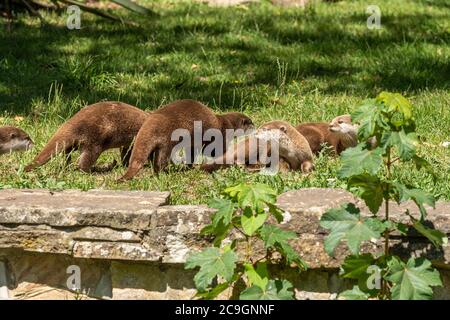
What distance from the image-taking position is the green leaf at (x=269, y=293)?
495cm

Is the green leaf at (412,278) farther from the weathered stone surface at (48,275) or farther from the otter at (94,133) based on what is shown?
the otter at (94,133)

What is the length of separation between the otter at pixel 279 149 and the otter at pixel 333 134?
32 cm

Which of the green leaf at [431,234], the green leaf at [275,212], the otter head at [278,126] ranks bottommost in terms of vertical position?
the otter head at [278,126]

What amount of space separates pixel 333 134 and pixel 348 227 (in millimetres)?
3247

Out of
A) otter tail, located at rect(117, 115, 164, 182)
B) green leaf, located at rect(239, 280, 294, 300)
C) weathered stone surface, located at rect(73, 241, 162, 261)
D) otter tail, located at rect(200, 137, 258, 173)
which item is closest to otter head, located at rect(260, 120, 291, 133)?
otter tail, located at rect(200, 137, 258, 173)

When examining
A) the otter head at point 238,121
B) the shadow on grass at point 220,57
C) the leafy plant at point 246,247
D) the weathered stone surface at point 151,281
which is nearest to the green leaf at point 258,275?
the leafy plant at point 246,247

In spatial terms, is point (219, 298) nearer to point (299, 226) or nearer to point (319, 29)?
point (299, 226)

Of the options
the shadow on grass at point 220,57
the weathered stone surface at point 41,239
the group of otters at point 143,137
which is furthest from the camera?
the shadow on grass at point 220,57

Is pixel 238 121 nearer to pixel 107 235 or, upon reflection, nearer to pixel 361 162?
Result: pixel 107 235

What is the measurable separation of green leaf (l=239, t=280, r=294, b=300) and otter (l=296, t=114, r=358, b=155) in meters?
3.00

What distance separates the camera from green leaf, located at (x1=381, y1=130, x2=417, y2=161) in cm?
489

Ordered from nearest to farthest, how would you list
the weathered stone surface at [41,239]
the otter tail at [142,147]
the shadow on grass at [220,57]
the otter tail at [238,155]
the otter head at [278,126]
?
the weathered stone surface at [41,239] → the otter tail at [142,147] → the otter tail at [238,155] → the otter head at [278,126] → the shadow on grass at [220,57]

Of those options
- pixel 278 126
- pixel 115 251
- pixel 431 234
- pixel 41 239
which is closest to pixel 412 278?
pixel 431 234

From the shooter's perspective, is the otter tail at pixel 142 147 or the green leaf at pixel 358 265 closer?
the green leaf at pixel 358 265
